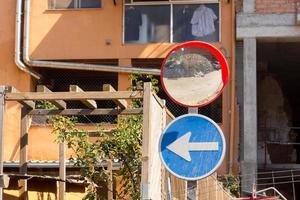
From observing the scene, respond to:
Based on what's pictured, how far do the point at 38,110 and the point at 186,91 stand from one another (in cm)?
414

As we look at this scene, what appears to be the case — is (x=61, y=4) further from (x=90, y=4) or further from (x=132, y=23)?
(x=132, y=23)

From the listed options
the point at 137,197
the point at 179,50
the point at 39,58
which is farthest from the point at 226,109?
the point at 179,50

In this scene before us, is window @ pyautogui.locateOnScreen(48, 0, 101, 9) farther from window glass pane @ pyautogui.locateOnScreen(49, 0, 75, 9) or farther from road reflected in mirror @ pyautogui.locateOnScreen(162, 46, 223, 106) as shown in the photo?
road reflected in mirror @ pyautogui.locateOnScreen(162, 46, 223, 106)

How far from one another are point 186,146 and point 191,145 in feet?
0.16

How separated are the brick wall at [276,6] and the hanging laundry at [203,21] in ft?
4.15

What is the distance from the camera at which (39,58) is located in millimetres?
19078

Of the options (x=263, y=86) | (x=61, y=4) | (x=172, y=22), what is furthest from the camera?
(x=263, y=86)

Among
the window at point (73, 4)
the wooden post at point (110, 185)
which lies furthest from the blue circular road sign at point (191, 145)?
the window at point (73, 4)

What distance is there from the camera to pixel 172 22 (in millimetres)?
18594

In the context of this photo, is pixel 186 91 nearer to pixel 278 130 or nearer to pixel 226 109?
pixel 226 109

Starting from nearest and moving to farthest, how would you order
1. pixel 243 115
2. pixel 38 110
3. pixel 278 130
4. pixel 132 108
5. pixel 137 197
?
pixel 137 197
pixel 132 108
pixel 38 110
pixel 243 115
pixel 278 130

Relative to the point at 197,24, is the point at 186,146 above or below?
below

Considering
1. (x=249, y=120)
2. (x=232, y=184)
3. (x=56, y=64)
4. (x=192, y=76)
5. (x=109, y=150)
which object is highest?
(x=56, y=64)

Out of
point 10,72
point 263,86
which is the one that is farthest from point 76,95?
point 263,86
